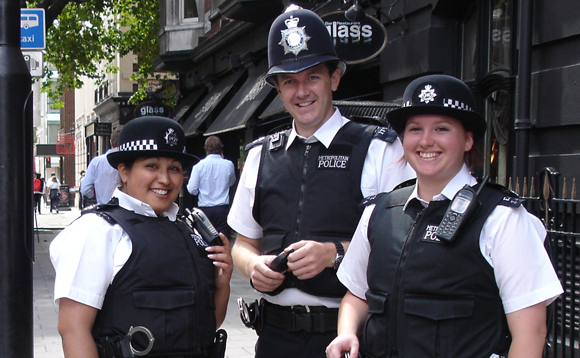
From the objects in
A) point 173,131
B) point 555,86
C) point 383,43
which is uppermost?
point 383,43

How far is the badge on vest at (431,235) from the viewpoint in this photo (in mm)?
2322

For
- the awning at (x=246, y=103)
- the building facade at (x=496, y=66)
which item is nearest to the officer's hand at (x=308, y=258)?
the building facade at (x=496, y=66)

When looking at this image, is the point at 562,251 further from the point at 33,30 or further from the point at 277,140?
the point at 33,30

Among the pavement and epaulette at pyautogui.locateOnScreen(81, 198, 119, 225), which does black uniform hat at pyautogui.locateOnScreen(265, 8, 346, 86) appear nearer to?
epaulette at pyautogui.locateOnScreen(81, 198, 119, 225)

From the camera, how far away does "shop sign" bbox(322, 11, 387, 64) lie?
8.73 meters

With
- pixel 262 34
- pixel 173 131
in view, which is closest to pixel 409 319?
pixel 173 131

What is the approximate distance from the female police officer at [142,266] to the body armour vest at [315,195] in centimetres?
30

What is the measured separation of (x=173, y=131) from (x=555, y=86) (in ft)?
14.7

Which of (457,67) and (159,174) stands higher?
(457,67)

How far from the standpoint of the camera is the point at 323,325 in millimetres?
3033

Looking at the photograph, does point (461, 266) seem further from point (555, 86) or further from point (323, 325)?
point (555, 86)

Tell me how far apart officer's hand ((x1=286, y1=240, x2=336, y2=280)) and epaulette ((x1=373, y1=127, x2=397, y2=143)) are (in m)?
0.57

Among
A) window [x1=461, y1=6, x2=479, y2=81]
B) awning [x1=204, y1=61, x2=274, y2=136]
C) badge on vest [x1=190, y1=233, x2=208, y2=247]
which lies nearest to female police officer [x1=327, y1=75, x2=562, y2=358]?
badge on vest [x1=190, y1=233, x2=208, y2=247]

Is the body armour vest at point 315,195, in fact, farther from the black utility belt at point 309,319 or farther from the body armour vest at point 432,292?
the body armour vest at point 432,292
